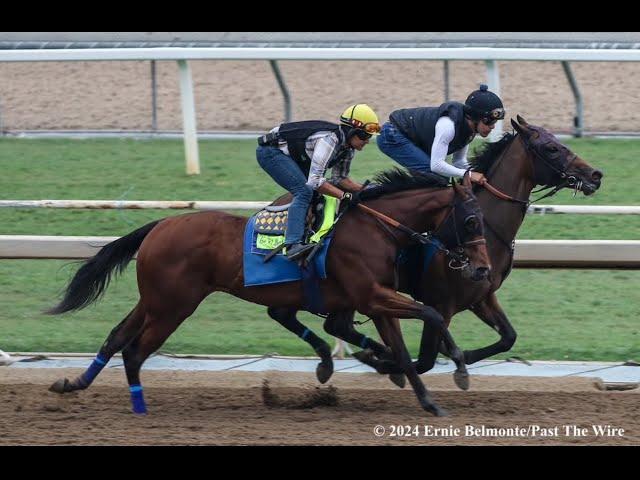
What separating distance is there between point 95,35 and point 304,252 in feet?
26.2

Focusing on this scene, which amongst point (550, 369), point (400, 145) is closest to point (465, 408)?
point (550, 369)

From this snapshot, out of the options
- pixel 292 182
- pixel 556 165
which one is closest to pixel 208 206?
pixel 292 182

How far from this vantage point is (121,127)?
13.0 m

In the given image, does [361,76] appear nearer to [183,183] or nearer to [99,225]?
[183,183]

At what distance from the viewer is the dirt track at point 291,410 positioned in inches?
257

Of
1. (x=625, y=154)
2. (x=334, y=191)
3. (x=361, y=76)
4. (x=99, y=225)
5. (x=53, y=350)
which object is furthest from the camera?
(x=361, y=76)

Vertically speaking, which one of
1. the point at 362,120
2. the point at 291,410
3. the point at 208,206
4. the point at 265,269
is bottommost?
the point at 291,410

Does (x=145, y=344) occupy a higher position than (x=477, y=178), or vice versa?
(x=477, y=178)

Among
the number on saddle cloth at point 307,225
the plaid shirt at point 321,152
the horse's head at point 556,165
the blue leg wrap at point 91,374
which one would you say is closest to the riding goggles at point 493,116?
the horse's head at point 556,165

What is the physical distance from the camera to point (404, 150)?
26.3 ft

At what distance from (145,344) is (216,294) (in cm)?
278

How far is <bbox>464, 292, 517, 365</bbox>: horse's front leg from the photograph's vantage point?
7.84m

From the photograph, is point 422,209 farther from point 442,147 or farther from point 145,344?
point 145,344

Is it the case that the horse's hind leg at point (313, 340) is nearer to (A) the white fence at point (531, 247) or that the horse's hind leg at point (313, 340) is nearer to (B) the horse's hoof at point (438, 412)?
(A) the white fence at point (531, 247)
